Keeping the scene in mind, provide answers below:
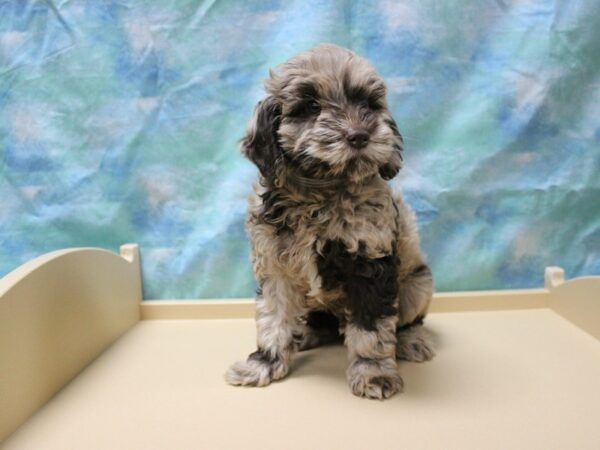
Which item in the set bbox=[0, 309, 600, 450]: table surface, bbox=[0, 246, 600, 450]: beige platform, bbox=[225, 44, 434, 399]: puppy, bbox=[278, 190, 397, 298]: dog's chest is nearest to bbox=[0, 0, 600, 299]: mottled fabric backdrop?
bbox=[0, 246, 600, 450]: beige platform

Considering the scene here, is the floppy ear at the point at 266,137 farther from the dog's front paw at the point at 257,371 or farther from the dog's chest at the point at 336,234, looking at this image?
the dog's front paw at the point at 257,371

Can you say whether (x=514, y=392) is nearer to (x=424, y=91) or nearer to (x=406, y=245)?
(x=406, y=245)

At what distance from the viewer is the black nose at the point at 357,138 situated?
1.60 m

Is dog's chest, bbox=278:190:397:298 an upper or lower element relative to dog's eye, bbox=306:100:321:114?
lower

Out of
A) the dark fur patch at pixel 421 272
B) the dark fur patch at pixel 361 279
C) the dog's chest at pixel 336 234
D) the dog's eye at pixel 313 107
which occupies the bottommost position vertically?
the dark fur patch at pixel 421 272

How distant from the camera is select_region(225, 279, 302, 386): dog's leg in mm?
1913

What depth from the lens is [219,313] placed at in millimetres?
2559

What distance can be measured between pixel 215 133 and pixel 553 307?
163 cm

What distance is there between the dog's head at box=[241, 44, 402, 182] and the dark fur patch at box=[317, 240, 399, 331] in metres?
0.25

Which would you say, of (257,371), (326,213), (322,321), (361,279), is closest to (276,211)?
(326,213)

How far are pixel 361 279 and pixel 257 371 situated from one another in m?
0.46

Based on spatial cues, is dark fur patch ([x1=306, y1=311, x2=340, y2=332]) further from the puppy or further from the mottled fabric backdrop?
the mottled fabric backdrop

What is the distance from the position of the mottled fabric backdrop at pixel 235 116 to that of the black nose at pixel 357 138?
34.9 inches

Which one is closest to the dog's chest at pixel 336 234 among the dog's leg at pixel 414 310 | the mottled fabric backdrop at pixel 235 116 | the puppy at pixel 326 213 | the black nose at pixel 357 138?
the puppy at pixel 326 213
